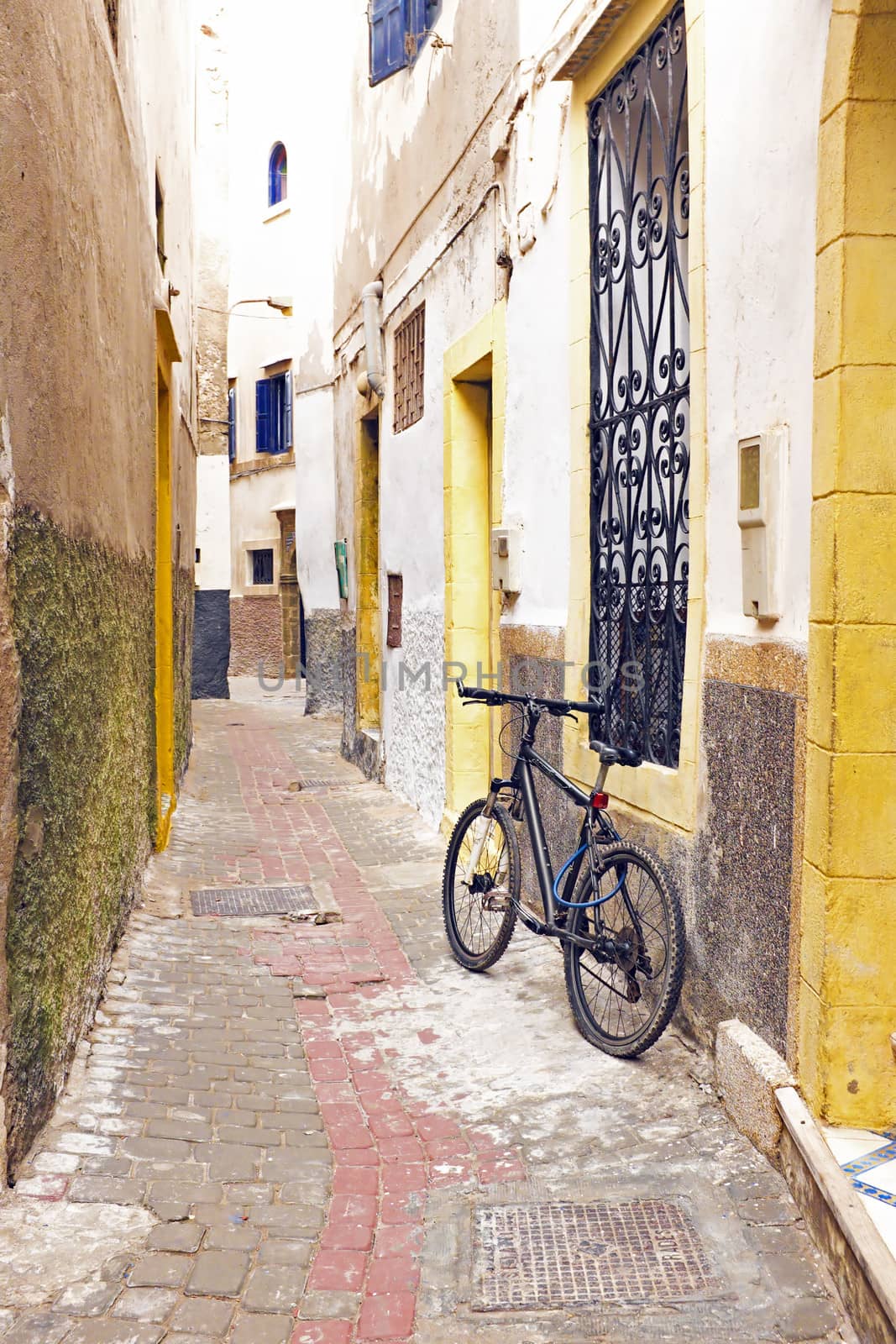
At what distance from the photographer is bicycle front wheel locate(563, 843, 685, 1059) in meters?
4.02

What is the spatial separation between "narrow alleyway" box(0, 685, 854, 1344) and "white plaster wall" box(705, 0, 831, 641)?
154 cm

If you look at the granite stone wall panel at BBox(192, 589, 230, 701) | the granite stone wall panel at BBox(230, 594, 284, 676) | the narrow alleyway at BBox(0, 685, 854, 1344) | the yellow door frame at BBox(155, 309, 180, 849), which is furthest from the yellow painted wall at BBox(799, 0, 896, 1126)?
the granite stone wall panel at BBox(230, 594, 284, 676)

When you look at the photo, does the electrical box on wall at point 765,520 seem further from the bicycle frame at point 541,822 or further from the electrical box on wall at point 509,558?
the electrical box on wall at point 509,558

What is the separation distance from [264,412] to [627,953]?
20655mm

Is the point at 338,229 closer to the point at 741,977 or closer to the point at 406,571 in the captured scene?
the point at 406,571

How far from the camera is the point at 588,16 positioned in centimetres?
498

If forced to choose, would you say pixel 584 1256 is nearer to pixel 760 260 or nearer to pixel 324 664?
pixel 760 260

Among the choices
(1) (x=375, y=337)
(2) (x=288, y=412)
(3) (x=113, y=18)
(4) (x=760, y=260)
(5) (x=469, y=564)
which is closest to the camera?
(4) (x=760, y=260)

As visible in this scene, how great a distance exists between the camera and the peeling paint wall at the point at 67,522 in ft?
10.5

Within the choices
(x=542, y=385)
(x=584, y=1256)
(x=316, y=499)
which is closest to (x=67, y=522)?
(x=584, y=1256)

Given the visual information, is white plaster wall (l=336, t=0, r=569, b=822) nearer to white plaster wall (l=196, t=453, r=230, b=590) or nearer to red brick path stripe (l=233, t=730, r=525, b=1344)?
red brick path stripe (l=233, t=730, r=525, b=1344)

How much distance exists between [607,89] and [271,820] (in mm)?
5691

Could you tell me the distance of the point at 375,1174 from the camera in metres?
3.58

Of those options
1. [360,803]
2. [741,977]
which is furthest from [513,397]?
[360,803]
